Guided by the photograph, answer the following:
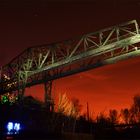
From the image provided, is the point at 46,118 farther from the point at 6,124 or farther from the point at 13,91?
the point at 6,124

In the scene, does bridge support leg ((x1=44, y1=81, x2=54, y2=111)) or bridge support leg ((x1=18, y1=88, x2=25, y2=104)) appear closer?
bridge support leg ((x1=18, y1=88, x2=25, y2=104))

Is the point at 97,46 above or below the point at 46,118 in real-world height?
above

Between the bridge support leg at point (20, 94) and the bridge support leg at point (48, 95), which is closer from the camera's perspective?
the bridge support leg at point (20, 94)

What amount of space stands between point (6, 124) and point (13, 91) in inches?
510

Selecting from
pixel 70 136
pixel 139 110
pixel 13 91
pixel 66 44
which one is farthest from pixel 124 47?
pixel 139 110

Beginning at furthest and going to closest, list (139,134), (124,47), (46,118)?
(46,118)
(139,134)
(124,47)

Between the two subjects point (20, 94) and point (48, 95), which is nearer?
point (20, 94)

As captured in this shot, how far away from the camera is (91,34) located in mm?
41938

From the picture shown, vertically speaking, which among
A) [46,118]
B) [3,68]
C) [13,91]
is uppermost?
[3,68]

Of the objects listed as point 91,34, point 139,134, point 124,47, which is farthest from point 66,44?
point 139,134

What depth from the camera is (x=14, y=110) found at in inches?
1884

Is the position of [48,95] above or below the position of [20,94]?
above

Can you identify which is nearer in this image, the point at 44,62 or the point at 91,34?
the point at 91,34

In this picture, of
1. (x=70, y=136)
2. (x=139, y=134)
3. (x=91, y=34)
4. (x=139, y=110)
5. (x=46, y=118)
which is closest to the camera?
(x=70, y=136)
